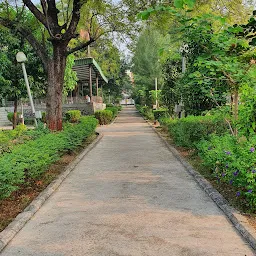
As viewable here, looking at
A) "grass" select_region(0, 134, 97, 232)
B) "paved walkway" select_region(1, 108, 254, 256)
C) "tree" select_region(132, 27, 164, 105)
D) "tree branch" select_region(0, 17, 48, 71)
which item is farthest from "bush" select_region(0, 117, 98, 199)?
"tree" select_region(132, 27, 164, 105)

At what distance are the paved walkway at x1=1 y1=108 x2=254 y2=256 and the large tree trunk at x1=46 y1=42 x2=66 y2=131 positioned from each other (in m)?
4.96

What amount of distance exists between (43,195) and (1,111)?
30.5 metres

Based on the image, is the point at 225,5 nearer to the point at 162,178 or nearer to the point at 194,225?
the point at 162,178

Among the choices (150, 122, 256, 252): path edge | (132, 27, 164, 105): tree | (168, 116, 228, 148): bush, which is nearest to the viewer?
(150, 122, 256, 252): path edge

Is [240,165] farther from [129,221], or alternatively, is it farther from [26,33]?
[26,33]

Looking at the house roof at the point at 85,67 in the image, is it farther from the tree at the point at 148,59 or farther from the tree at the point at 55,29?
the tree at the point at 55,29

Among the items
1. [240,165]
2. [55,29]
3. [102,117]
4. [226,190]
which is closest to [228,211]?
[240,165]

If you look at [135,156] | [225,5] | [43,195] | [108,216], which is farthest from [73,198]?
[225,5]

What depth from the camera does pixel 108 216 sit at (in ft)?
15.0

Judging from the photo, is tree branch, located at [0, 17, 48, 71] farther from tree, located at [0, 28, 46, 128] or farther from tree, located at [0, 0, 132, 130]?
tree, located at [0, 28, 46, 128]

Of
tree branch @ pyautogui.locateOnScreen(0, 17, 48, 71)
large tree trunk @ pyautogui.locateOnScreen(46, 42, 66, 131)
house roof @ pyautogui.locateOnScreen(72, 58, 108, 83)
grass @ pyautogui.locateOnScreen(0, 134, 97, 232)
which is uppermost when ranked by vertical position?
house roof @ pyautogui.locateOnScreen(72, 58, 108, 83)

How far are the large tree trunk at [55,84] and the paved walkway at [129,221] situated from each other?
195 inches

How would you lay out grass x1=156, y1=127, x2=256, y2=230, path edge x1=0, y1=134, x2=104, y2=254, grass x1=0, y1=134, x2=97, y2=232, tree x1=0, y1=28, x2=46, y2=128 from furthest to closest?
tree x1=0, y1=28, x2=46, y2=128, grass x1=0, y1=134, x2=97, y2=232, grass x1=156, y1=127, x2=256, y2=230, path edge x1=0, y1=134, x2=104, y2=254

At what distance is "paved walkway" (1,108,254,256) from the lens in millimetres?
3531
